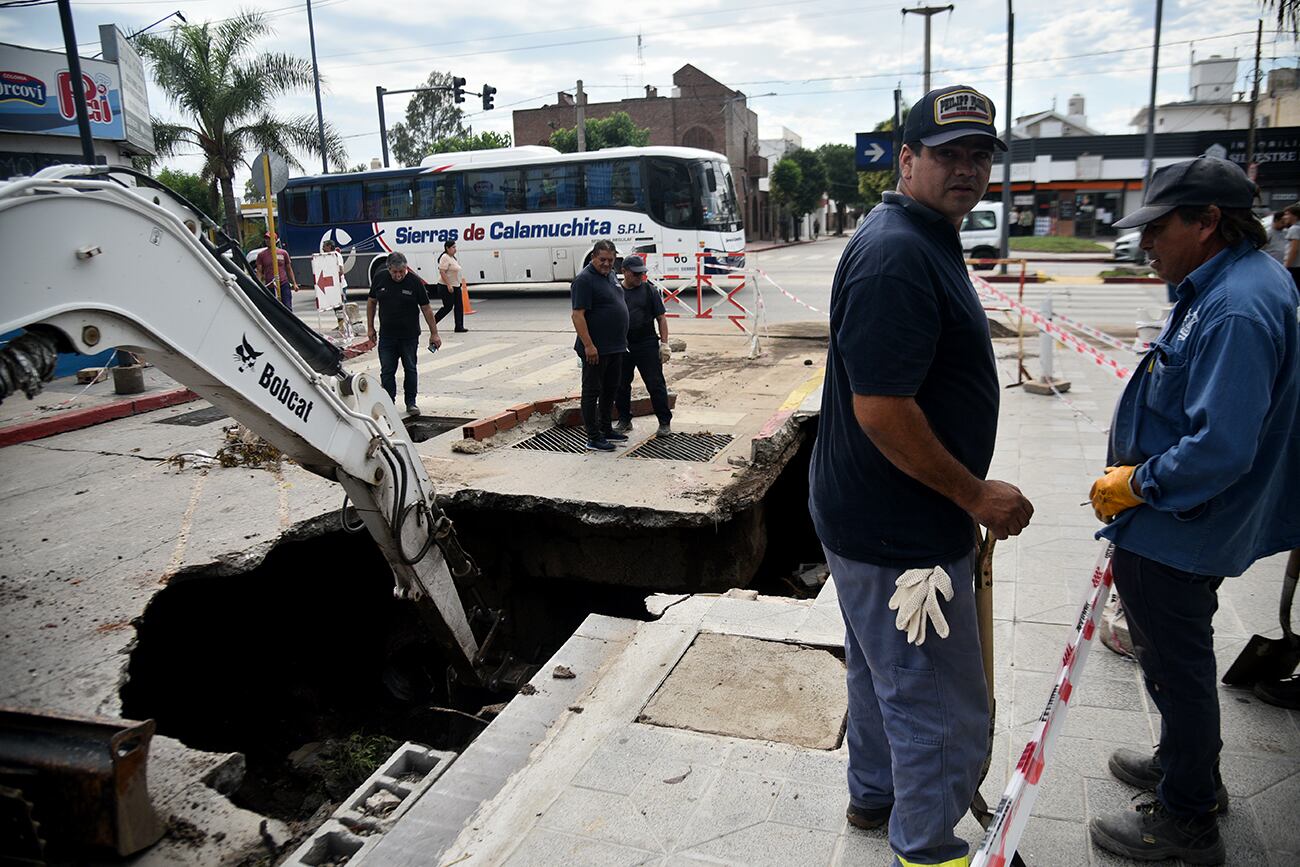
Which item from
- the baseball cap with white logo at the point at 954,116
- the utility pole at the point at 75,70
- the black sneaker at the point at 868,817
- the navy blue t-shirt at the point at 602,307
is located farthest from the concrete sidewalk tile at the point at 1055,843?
the utility pole at the point at 75,70

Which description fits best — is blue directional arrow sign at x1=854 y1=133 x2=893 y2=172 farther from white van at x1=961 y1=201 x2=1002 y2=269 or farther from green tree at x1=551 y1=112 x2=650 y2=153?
green tree at x1=551 y1=112 x2=650 y2=153

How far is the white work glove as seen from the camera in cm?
212

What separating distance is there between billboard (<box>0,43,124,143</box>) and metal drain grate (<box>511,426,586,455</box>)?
15.9 metres

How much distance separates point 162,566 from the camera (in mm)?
5496

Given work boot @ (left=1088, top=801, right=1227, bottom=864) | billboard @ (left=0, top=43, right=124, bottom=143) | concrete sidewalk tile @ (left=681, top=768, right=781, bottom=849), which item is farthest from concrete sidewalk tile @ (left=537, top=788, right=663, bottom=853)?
billboard @ (left=0, top=43, right=124, bottom=143)

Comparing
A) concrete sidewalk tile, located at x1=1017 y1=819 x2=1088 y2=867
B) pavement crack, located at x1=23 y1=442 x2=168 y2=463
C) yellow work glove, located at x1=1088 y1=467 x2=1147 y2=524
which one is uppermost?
yellow work glove, located at x1=1088 y1=467 x2=1147 y2=524

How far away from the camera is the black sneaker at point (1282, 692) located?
10.8 ft

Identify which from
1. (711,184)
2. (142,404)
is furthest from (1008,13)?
(142,404)

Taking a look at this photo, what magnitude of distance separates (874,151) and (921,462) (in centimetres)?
1822

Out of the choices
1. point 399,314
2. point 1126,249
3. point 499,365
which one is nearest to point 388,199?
point 499,365

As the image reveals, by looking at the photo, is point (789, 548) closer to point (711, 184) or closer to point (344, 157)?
point (711, 184)

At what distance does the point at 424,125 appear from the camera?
2406 inches

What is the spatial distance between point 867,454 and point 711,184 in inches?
768

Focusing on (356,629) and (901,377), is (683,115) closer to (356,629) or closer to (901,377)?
(356,629)
